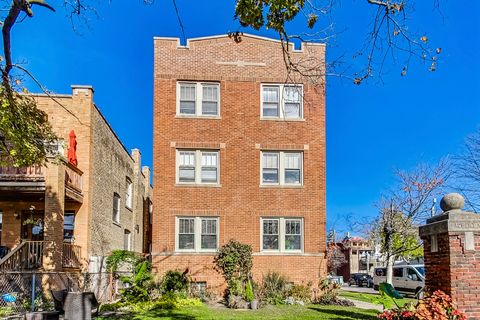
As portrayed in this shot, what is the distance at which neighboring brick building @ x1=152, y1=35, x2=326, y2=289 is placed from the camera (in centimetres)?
1969

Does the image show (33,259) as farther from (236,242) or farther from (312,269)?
(312,269)

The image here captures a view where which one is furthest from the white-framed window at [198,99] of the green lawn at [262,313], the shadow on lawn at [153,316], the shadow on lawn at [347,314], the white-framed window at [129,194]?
the shadow on lawn at [347,314]

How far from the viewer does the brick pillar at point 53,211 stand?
1612 centimetres

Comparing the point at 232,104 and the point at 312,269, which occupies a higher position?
the point at 232,104

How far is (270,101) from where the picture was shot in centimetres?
2080

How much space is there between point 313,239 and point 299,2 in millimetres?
15051

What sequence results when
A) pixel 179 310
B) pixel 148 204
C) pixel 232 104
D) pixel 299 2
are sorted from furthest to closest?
1. pixel 148 204
2. pixel 232 104
3. pixel 179 310
4. pixel 299 2

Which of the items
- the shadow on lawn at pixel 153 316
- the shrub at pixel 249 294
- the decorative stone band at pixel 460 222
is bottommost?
the shadow on lawn at pixel 153 316

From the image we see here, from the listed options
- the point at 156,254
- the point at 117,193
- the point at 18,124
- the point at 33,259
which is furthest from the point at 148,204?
the point at 18,124

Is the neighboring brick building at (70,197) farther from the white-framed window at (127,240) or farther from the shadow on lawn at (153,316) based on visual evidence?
the shadow on lawn at (153,316)

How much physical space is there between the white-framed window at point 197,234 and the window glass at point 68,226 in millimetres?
4346

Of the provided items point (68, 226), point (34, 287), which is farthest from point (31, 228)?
point (34, 287)

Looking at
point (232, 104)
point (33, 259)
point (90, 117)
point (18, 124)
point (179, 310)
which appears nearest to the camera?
point (18, 124)

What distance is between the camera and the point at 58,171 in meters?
16.3
